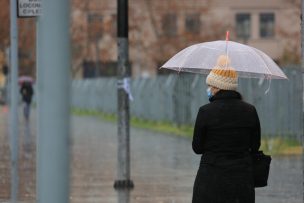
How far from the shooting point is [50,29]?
4570 millimetres

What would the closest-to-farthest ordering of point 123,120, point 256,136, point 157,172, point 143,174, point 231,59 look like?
point 256,136 < point 231,59 < point 123,120 < point 143,174 < point 157,172

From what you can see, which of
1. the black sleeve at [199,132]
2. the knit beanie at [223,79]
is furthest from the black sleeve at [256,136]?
the black sleeve at [199,132]

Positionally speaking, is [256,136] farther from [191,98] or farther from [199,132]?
[191,98]

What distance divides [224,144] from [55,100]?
3274 mm

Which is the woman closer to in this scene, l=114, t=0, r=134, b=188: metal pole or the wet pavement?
the wet pavement

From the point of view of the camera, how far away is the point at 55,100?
180 inches

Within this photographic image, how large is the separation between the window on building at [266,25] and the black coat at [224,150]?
255 ft

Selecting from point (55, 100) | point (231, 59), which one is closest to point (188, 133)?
point (231, 59)

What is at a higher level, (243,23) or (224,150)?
(243,23)

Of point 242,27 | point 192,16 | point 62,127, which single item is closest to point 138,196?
point 62,127

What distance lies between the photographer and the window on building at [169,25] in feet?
202

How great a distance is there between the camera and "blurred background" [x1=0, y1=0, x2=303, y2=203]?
15.8 meters

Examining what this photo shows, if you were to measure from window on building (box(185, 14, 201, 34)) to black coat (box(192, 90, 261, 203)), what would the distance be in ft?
181

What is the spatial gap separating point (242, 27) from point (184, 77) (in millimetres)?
51720
